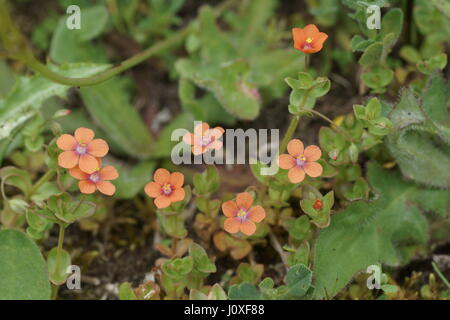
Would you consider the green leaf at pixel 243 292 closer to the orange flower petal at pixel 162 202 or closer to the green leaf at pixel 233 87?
the orange flower petal at pixel 162 202

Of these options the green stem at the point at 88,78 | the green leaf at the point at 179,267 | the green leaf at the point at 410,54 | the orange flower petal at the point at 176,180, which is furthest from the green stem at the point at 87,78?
the green leaf at the point at 410,54

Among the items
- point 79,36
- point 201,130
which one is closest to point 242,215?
point 201,130

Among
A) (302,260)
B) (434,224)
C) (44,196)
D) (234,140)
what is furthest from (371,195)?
(44,196)

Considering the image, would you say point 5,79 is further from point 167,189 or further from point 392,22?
point 392,22

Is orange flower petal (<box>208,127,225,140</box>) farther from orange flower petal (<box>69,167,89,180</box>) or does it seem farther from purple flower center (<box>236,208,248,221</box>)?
orange flower petal (<box>69,167,89,180</box>)

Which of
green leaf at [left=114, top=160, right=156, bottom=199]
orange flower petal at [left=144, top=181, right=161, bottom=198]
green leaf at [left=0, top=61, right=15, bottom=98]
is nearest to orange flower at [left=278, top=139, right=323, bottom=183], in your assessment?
orange flower petal at [left=144, top=181, right=161, bottom=198]

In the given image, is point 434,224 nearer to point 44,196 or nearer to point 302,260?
point 302,260
